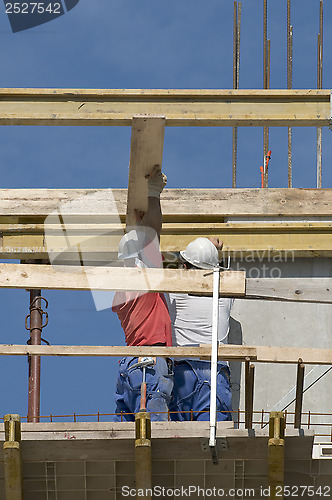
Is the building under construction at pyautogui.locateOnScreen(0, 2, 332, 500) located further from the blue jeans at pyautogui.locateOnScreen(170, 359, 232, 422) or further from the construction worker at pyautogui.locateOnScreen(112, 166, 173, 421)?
the blue jeans at pyautogui.locateOnScreen(170, 359, 232, 422)

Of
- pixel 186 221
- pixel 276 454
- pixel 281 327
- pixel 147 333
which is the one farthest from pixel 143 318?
pixel 281 327

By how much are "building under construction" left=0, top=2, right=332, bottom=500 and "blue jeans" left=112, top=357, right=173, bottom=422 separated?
69cm

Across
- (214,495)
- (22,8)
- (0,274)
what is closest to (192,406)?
(214,495)

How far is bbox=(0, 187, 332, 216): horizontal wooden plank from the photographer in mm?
13742

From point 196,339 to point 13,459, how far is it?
3.81 meters

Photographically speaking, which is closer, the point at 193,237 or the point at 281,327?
the point at 193,237

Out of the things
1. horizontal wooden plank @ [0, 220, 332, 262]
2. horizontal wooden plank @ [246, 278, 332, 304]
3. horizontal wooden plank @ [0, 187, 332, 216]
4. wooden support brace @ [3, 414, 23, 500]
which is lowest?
wooden support brace @ [3, 414, 23, 500]

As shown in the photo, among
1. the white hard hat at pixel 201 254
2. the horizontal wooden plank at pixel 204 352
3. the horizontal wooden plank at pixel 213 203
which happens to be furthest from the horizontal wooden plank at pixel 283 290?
the horizontal wooden plank at pixel 213 203

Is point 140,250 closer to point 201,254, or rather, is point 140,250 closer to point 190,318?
point 201,254

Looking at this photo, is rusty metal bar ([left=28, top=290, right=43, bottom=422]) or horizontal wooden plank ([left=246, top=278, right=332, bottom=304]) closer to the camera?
horizontal wooden plank ([left=246, top=278, right=332, bottom=304])

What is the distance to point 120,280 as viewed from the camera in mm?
9055

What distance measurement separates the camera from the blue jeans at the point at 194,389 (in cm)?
1136

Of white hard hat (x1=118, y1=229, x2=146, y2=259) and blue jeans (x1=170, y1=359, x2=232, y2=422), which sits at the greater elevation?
white hard hat (x1=118, y1=229, x2=146, y2=259)

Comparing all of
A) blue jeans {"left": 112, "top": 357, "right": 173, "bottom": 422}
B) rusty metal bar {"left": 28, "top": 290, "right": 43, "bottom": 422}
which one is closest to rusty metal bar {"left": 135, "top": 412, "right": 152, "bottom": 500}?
blue jeans {"left": 112, "top": 357, "right": 173, "bottom": 422}
